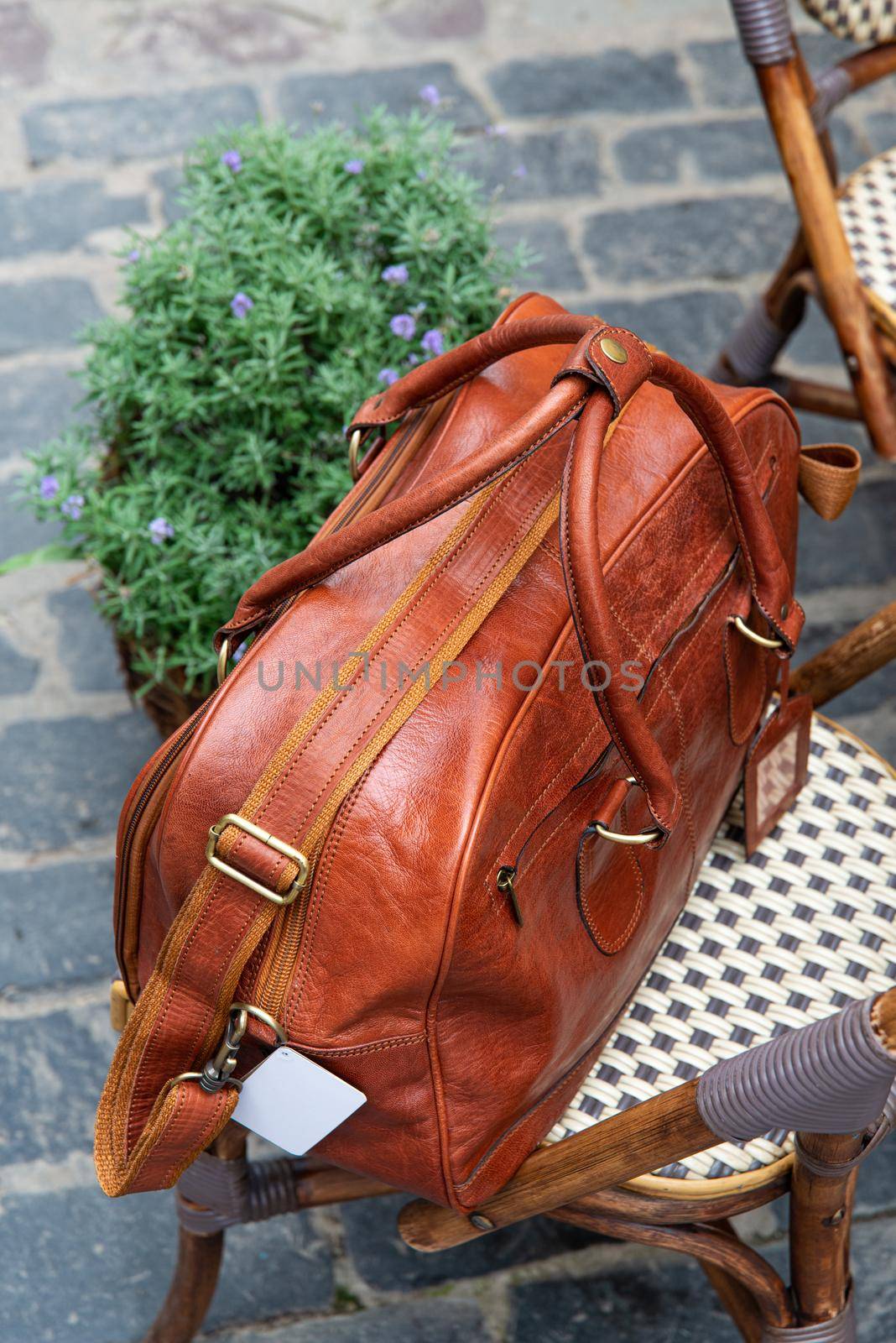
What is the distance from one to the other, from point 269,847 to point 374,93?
7.50ft

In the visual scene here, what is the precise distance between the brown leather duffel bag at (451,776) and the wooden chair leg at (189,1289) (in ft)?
1.48

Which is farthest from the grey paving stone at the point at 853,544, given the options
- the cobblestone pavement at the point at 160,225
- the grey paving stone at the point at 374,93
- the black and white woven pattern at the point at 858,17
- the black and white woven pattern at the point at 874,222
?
the grey paving stone at the point at 374,93

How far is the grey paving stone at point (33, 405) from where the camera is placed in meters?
2.38

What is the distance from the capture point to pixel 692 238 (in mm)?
2713

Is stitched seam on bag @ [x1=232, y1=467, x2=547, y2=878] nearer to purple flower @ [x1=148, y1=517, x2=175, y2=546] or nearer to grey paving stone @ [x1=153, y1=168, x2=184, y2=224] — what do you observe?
purple flower @ [x1=148, y1=517, x2=175, y2=546]

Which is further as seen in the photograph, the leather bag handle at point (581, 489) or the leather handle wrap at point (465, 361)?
the leather handle wrap at point (465, 361)

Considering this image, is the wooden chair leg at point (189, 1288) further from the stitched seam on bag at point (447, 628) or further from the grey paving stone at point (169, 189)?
the grey paving stone at point (169, 189)

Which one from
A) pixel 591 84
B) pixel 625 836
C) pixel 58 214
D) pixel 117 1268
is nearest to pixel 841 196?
pixel 591 84

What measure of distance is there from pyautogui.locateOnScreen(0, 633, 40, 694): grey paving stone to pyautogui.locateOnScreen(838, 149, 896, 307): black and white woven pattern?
1380 millimetres

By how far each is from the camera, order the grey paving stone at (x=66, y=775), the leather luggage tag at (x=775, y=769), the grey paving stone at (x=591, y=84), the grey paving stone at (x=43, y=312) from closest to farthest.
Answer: the leather luggage tag at (x=775, y=769), the grey paving stone at (x=66, y=775), the grey paving stone at (x=43, y=312), the grey paving stone at (x=591, y=84)

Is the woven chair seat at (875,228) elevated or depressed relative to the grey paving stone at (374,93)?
depressed

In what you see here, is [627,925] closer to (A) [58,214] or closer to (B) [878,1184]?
(B) [878,1184]

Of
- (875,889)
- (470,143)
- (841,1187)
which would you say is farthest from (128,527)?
(470,143)

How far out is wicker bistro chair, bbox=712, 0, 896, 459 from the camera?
1.76 metres
